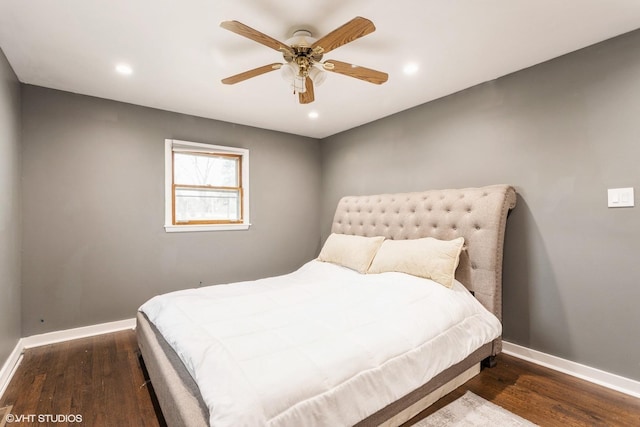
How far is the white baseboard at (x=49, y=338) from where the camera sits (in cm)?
220

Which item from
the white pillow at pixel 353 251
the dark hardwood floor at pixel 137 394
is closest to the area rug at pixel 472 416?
the dark hardwood floor at pixel 137 394

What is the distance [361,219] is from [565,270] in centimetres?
199

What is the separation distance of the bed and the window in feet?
4.33

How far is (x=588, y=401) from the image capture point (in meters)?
→ 1.91

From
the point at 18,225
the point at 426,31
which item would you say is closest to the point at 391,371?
the point at 426,31

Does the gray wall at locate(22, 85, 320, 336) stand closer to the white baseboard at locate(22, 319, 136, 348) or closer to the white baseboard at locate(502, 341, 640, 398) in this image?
the white baseboard at locate(22, 319, 136, 348)

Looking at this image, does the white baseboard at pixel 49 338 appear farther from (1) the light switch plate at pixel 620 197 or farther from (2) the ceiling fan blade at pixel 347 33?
(1) the light switch plate at pixel 620 197

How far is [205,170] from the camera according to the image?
3797mm

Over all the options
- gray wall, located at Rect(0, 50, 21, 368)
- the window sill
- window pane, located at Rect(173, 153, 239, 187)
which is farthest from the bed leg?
gray wall, located at Rect(0, 50, 21, 368)

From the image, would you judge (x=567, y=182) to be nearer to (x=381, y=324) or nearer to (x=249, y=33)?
(x=381, y=324)

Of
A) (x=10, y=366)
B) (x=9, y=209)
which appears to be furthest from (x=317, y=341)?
(x=9, y=209)

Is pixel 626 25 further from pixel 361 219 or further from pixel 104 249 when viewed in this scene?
pixel 104 249

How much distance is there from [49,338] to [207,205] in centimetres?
198

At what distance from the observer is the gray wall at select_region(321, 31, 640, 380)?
2.04 metres
